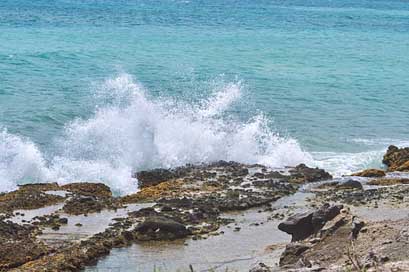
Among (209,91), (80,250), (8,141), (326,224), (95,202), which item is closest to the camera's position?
(326,224)

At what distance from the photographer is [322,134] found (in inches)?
1335

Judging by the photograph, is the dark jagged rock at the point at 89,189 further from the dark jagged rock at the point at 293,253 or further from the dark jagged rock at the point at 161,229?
the dark jagged rock at the point at 293,253

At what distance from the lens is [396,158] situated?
95.4ft

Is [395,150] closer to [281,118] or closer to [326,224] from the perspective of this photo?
[281,118]

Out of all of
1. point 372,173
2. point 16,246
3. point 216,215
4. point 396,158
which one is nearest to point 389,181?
point 372,173

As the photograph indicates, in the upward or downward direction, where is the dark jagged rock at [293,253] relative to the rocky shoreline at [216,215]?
downward

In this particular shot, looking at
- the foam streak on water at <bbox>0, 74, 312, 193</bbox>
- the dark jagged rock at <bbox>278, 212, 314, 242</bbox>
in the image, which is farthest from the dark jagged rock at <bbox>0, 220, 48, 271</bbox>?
the foam streak on water at <bbox>0, 74, 312, 193</bbox>

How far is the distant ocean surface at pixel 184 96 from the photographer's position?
28594 mm

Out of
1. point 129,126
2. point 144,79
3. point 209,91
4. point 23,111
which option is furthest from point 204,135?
point 144,79

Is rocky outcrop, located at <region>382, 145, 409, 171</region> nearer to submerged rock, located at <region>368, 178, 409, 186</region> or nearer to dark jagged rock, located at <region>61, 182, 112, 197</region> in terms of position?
submerged rock, located at <region>368, 178, 409, 186</region>

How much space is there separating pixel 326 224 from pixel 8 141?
15913mm


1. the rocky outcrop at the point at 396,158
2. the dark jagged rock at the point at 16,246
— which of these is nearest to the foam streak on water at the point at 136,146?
the rocky outcrop at the point at 396,158

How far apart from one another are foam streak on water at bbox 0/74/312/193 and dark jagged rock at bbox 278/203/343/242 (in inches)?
321

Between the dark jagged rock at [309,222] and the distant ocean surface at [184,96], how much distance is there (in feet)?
26.7
